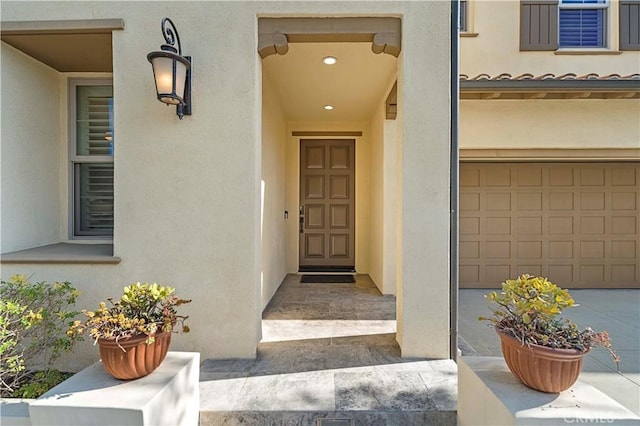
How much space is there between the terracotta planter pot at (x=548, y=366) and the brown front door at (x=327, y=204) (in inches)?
176

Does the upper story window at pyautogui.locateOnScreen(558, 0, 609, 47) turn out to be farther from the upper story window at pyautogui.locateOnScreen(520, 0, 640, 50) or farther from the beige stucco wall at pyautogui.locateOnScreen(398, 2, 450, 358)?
the beige stucco wall at pyautogui.locateOnScreen(398, 2, 450, 358)

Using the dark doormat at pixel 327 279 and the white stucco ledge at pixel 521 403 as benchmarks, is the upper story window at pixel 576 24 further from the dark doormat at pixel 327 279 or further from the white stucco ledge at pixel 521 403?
the white stucco ledge at pixel 521 403

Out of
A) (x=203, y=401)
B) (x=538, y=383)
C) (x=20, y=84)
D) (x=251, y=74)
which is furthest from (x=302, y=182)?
(x=538, y=383)

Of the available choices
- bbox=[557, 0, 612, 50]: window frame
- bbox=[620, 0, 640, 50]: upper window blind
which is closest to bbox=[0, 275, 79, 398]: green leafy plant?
bbox=[557, 0, 612, 50]: window frame

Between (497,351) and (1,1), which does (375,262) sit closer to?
(497,351)

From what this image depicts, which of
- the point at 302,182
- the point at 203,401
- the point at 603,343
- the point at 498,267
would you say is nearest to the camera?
the point at 603,343

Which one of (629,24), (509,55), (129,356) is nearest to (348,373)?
(129,356)

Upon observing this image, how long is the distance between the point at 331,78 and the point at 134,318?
328 cm

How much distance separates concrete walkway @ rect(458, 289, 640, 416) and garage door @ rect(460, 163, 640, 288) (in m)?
0.33

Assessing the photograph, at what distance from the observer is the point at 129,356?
1.60 metres

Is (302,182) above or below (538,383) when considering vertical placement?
above

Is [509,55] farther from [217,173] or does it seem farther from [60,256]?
[60,256]

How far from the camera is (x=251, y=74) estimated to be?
261cm

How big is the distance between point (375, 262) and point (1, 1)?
497 centimetres
